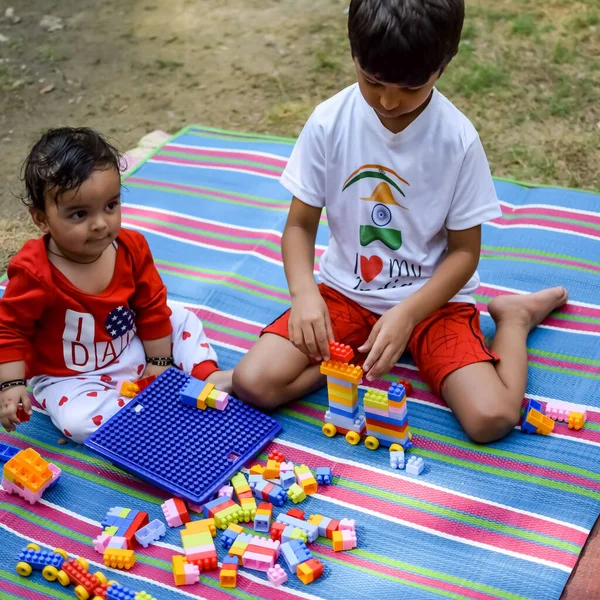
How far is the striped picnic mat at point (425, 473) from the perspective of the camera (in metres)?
1.65

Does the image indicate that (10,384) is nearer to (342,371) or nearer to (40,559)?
(40,559)

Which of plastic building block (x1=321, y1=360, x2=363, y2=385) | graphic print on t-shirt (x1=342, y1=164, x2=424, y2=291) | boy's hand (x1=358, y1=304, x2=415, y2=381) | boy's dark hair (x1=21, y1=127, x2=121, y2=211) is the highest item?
boy's dark hair (x1=21, y1=127, x2=121, y2=211)

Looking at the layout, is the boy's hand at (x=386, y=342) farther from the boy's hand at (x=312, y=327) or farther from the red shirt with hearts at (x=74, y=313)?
the red shirt with hearts at (x=74, y=313)

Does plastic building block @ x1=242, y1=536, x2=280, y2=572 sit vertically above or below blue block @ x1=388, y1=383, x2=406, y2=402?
below

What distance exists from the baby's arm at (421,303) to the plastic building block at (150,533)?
1.67ft

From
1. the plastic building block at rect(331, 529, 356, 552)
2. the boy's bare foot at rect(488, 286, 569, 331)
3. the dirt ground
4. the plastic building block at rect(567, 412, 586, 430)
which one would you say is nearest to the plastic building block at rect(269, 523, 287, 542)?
the plastic building block at rect(331, 529, 356, 552)

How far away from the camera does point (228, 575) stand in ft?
5.37

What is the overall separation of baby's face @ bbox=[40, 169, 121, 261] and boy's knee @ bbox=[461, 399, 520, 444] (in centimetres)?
86

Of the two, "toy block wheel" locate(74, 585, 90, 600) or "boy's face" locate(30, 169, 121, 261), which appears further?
"boy's face" locate(30, 169, 121, 261)

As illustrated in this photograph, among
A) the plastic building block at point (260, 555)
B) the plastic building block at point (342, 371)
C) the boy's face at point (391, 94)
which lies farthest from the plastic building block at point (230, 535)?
the boy's face at point (391, 94)

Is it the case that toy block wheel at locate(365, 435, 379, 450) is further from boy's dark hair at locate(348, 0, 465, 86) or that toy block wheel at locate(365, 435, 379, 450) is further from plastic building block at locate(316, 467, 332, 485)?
boy's dark hair at locate(348, 0, 465, 86)

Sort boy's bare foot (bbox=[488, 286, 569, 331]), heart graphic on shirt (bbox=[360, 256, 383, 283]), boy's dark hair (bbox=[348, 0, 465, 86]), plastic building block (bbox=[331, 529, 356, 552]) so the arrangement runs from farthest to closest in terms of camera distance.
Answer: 1. boy's bare foot (bbox=[488, 286, 569, 331])
2. heart graphic on shirt (bbox=[360, 256, 383, 283])
3. plastic building block (bbox=[331, 529, 356, 552])
4. boy's dark hair (bbox=[348, 0, 465, 86])

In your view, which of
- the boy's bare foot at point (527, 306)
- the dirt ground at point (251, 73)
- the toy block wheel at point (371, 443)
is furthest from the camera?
the dirt ground at point (251, 73)

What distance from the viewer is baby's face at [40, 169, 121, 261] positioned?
1.82 metres
